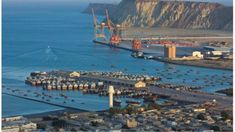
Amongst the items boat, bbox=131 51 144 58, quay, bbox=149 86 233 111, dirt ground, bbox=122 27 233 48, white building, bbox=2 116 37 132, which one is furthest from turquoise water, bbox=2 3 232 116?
dirt ground, bbox=122 27 233 48

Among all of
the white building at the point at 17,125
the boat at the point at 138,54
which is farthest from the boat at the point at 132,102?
the boat at the point at 138,54

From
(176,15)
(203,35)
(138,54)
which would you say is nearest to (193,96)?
(138,54)

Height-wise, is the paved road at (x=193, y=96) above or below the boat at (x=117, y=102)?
above

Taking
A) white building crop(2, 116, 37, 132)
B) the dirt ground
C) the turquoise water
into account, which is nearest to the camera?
white building crop(2, 116, 37, 132)

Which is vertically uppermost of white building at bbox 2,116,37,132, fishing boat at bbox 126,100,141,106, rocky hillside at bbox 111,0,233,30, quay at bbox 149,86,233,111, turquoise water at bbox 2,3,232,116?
rocky hillside at bbox 111,0,233,30

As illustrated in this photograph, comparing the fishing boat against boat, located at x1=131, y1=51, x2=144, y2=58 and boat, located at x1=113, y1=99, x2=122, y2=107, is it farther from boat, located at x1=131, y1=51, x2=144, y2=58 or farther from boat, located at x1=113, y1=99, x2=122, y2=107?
boat, located at x1=131, y1=51, x2=144, y2=58

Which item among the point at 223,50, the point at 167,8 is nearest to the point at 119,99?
the point at 223,50

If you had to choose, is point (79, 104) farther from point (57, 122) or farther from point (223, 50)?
point (223, 50)

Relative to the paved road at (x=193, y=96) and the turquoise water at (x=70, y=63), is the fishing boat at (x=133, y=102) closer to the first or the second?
the turquoise water at (x=70, y=63)
